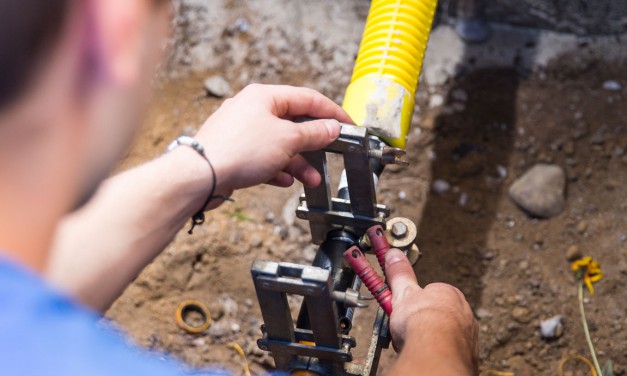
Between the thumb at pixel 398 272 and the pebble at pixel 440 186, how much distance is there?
3.39ft

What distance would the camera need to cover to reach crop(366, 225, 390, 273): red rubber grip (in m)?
1.57

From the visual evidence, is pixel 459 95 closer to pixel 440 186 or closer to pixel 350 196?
pixel 440 186

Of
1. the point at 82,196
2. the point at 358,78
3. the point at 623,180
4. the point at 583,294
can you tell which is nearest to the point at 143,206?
the point at 82,196

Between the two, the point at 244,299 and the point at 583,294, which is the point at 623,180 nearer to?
the point at 583,294

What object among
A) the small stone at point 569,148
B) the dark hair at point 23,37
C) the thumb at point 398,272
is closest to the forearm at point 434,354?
the thumb at point 398,272

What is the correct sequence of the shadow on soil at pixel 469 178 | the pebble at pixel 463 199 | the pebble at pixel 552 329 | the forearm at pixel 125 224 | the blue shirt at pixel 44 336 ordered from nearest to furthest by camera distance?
the blue shirt at pixel 44 336 < the forearm at pixel 125 224 < the pebble at pixel 552 329 < the shadow on soil at pixel 469 178 < the pebble at pixel 463 199

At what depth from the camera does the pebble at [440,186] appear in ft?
8.35

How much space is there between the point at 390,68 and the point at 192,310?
104 cm

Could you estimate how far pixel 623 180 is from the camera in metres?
2.51

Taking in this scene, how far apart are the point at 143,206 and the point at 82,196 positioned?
440mm

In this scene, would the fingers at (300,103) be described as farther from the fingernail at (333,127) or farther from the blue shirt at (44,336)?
the blue shirt at (44,336)

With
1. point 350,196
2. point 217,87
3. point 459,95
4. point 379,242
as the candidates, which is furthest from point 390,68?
point 217,87

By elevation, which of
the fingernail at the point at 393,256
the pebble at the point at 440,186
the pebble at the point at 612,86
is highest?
the pebble at the point at 612,86

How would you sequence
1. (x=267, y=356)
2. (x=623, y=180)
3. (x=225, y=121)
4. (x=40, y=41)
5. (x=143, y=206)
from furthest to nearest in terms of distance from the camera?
(x=623, y=180), (x=267, y=356), (x=225, y=121), (x=143, y=206), (x=40, y=41)
